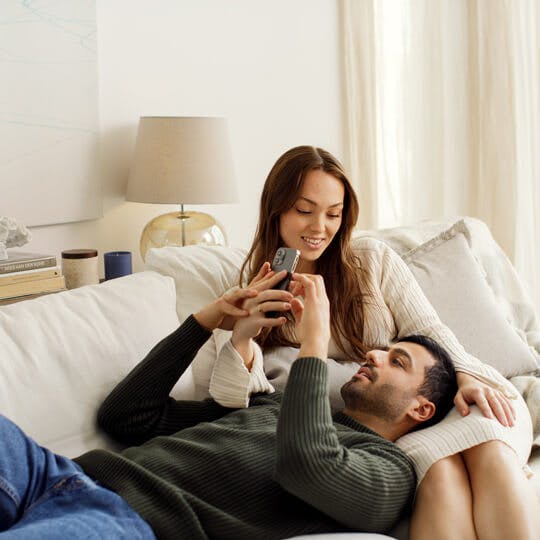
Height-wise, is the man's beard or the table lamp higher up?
the table lamp

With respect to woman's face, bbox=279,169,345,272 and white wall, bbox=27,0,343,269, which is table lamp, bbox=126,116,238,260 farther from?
woman's face, bbox=279,169,345,272

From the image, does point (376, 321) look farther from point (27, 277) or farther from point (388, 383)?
point (27, 277)

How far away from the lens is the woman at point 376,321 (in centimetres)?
169

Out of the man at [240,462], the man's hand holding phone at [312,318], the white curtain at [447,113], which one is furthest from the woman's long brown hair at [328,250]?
the white curtain at [447,113]

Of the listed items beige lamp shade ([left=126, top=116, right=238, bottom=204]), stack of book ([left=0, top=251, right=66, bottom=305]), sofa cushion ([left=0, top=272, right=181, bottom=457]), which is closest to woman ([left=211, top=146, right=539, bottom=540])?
sofa cushion ([left=0, top=272, right=181, bottom=457])

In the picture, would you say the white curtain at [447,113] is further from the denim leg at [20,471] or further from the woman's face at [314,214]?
the denim leg at [20,471]

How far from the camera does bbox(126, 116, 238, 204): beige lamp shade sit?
113 inches

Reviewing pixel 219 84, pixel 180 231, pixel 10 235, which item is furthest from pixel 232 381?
pixel 219 84

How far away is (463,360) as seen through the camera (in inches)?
79.9

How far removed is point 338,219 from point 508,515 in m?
0.88

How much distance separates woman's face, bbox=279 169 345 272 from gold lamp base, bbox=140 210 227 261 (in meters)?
0.83

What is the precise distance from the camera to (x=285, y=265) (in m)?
1.82

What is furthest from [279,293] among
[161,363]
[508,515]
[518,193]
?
[518,193]

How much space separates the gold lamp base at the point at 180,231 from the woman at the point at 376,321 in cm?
71
